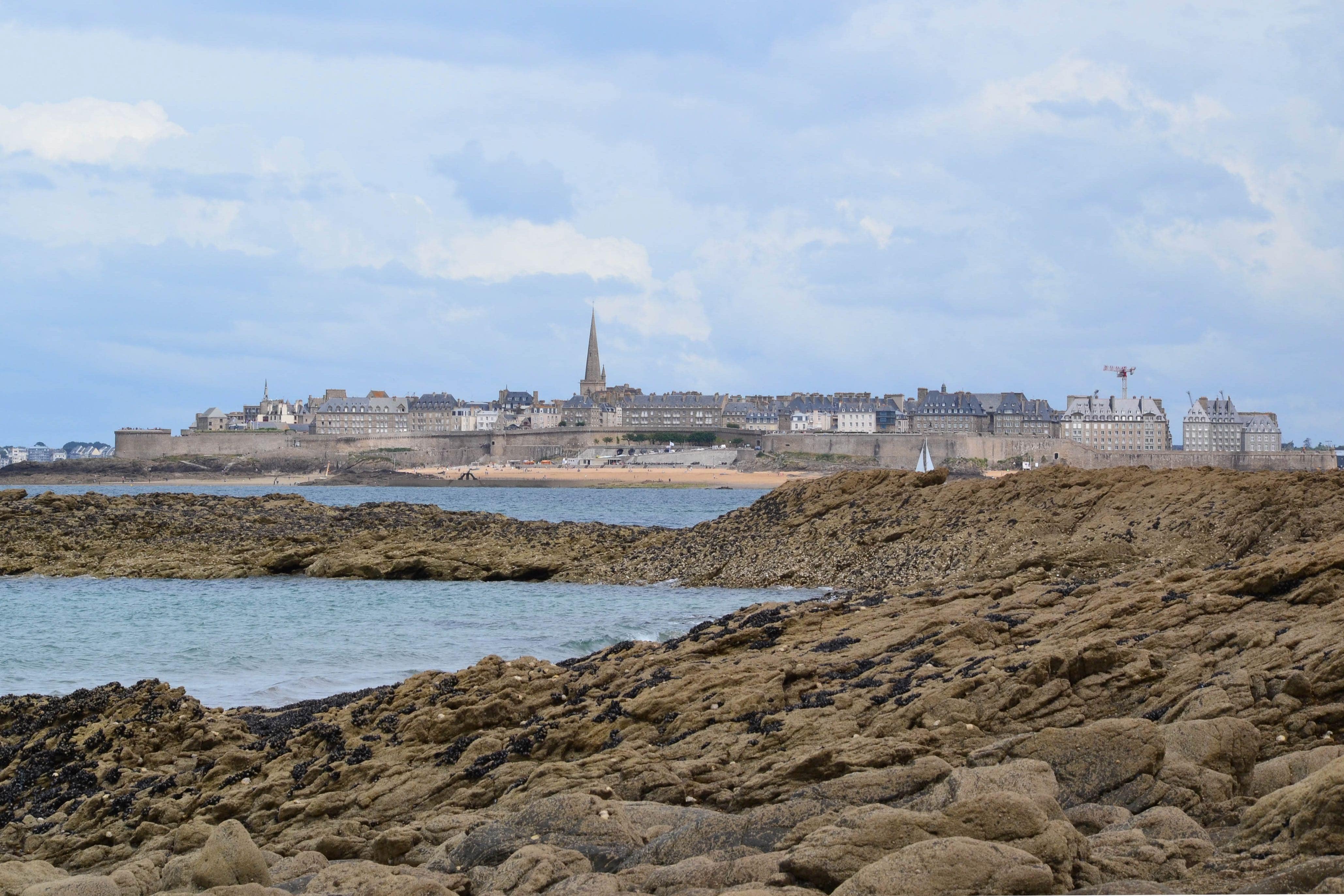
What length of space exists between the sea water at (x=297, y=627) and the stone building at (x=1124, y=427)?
10004cm

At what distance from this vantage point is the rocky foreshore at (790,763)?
507cm

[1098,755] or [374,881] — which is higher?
[1098,755]

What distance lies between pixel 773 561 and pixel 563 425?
11686cm

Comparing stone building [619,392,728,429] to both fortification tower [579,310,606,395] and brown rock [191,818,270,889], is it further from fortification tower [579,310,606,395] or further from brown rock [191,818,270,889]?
brown rock [191,818,270,889]

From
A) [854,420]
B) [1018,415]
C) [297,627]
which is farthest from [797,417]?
[297,627]

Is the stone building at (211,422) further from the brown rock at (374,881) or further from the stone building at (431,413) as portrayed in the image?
the brown rock at (374,881)

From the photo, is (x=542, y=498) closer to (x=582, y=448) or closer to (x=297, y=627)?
(x=582, y=448)

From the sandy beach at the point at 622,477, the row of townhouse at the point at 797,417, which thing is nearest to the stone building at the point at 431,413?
the row of townhouse at the point at 797,417

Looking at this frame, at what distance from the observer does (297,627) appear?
17922 mm

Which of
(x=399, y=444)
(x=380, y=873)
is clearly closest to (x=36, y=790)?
(x=380, y=873)

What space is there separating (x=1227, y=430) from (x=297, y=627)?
11613 centimetres

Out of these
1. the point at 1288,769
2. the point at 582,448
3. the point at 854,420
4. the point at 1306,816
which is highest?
the point at 854,420

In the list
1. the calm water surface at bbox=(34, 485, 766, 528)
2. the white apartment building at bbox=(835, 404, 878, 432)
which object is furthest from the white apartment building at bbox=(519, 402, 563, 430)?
the calm water surface at bbox=(34, 485, 766, 528)

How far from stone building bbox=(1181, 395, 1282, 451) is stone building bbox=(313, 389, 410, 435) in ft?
266
